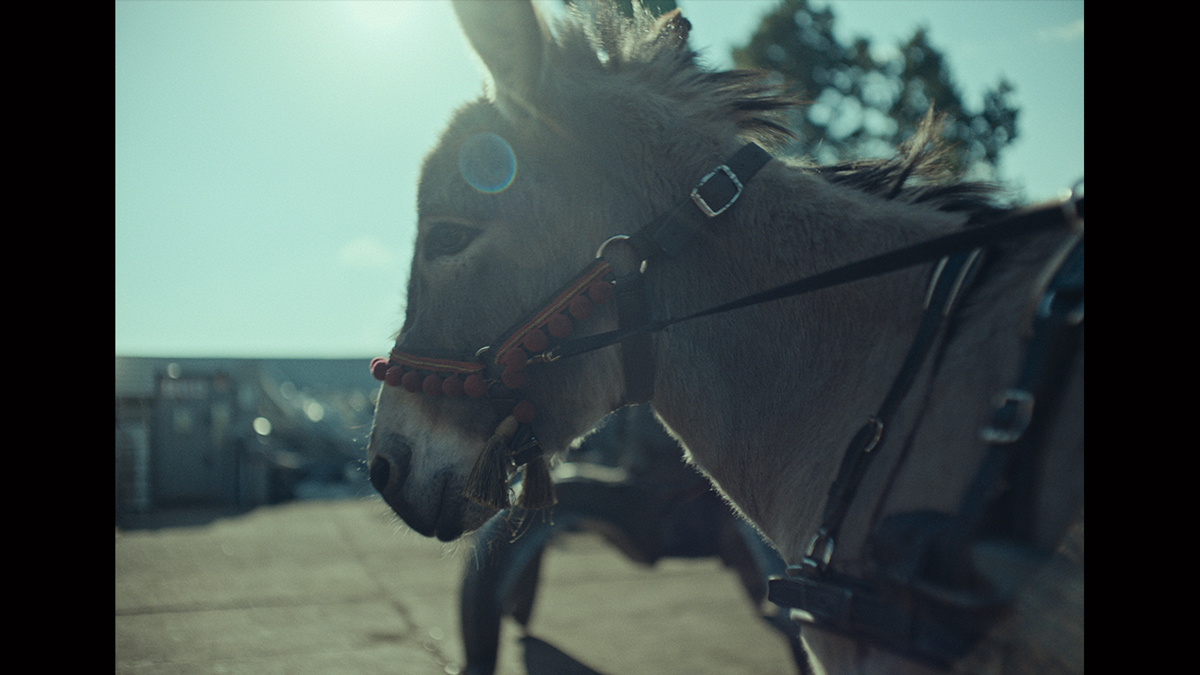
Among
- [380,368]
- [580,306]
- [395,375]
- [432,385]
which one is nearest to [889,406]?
[580,306]

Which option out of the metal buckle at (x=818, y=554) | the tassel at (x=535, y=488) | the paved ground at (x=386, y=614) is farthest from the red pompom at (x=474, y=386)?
the paved ground at (x=386, y=614)

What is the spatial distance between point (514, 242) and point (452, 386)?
423mm

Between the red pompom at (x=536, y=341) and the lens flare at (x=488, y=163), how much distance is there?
411 mm

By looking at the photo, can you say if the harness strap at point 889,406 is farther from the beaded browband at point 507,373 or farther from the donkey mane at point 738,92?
the beaded browband at point 507,373

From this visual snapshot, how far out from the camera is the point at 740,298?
64.2 inches

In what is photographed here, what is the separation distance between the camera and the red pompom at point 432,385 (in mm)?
1799

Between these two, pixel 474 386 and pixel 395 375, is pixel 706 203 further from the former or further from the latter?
pixel 395 375

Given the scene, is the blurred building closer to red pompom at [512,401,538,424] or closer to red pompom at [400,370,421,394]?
red pompom at [400,370,421,394]

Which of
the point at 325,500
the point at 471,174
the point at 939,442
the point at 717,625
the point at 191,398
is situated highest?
the point at 471,174

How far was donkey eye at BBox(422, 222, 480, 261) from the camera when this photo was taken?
1.83 m

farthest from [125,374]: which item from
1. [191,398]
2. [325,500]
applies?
[325,500]
